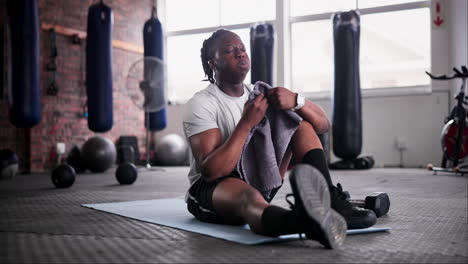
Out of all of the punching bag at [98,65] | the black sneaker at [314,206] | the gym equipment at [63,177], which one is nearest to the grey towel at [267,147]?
the black sneaker at [314,206]

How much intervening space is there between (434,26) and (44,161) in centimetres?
562

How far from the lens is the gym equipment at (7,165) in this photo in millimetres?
5297

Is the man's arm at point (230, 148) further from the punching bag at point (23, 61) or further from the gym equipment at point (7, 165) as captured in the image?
the gym equipment at point (7, 165)

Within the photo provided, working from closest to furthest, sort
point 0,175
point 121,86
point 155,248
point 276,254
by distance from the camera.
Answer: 1. point 276,254
2. point 155,248
3. point 0,175
4. point 121,86

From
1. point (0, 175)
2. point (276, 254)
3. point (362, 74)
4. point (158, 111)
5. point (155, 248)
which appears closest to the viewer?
point (276, 254)

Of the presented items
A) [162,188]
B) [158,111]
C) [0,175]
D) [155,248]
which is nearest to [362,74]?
[158,111]

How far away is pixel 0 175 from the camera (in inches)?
208

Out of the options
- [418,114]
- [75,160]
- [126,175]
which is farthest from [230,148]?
[418,114]

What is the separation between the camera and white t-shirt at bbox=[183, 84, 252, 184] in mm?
1939

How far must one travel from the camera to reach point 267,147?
1.93m

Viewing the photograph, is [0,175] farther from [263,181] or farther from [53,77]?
[263,181]

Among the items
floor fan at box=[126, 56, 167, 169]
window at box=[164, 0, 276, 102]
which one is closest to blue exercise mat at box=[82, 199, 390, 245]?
floor fan at box=[126, 56, 167, 169]

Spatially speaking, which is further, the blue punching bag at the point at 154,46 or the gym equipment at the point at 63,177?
the blue punching bag at the point at 154,46

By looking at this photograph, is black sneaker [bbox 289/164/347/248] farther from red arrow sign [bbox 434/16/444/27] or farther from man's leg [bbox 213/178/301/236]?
red arrow sign [bbox 434/16/444/27]
